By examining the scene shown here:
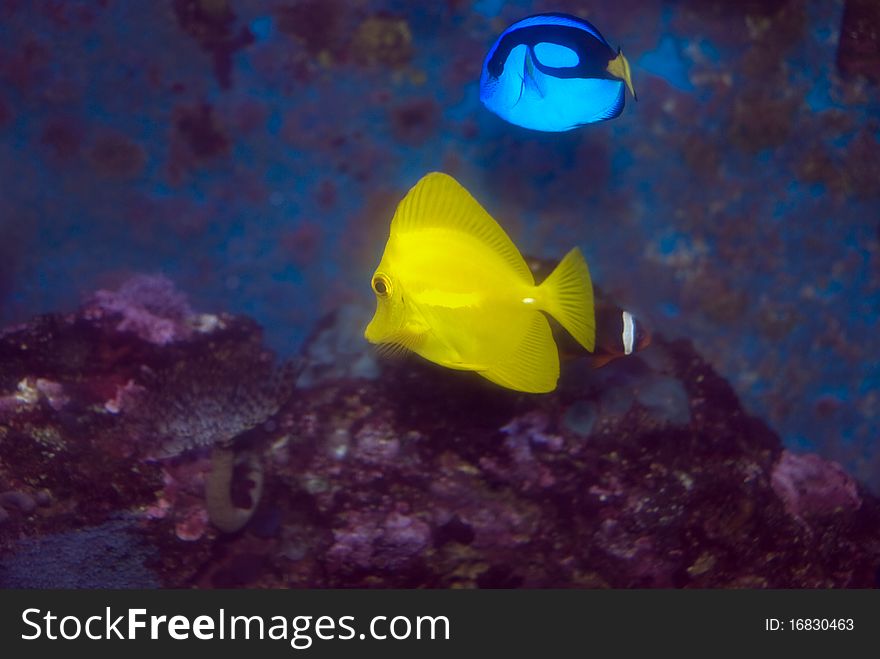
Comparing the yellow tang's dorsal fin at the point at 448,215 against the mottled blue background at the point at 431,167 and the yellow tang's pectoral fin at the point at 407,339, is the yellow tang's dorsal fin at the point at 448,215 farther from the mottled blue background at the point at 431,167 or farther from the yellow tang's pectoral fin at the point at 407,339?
the mottled blue background at the point at 431,167

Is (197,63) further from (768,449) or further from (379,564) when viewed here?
(768,449)

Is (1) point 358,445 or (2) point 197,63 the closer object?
(1) point 358,445

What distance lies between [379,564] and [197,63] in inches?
131

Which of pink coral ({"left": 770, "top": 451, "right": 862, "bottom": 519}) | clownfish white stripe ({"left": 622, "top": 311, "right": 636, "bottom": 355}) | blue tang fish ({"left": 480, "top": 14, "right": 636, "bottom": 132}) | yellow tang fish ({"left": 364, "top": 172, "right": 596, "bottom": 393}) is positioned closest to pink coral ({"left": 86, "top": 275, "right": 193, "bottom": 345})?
yellow tang fish ({"left": 364, "top": 172, "right": 596, "bottom": 393})

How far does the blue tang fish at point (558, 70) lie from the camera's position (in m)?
2.26

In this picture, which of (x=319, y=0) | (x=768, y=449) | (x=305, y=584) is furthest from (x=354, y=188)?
(x=768, y=449)

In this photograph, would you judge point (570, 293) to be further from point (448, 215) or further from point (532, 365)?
point (448, 215)

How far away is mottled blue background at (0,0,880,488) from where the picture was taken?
3.89 meters

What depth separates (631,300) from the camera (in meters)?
3.90

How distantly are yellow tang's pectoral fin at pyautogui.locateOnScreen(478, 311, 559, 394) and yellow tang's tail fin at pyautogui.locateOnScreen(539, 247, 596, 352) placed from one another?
125mm

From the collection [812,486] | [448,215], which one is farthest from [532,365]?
[812,486]

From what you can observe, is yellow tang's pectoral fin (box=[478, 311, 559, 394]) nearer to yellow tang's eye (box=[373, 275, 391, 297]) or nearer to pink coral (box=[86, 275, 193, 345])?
yellow tang's eye (box=[373, 275, 391, 297])

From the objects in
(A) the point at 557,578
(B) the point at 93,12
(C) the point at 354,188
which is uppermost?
(B) the point at 93,12

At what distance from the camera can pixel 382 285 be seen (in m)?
2.12
